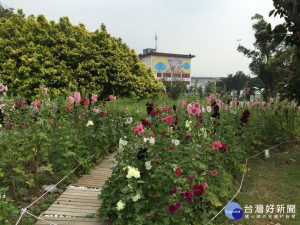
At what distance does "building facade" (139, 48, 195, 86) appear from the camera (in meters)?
63.8

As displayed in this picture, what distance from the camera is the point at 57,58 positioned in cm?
901

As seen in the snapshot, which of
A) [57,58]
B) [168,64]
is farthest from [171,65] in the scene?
[57,58]

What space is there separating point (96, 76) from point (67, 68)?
3.56ft

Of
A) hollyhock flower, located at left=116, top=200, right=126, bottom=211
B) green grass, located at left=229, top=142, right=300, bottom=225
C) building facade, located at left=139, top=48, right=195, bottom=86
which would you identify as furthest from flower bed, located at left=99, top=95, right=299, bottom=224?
building facade, located at left=139, top=48, right=195, bottom=86

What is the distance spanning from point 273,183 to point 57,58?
8.03 m

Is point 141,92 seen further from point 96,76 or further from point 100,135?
point 100,135

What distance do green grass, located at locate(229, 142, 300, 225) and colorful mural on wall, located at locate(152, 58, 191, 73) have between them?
59149 millimetres

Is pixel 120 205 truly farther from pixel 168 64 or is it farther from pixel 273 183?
pixel 168 64

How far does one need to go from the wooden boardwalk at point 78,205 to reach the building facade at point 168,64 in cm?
5993

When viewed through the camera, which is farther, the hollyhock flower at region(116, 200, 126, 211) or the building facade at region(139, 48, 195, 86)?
the building facade at region(139, 48, 195, 86)

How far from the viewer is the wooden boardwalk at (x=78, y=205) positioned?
296cm
